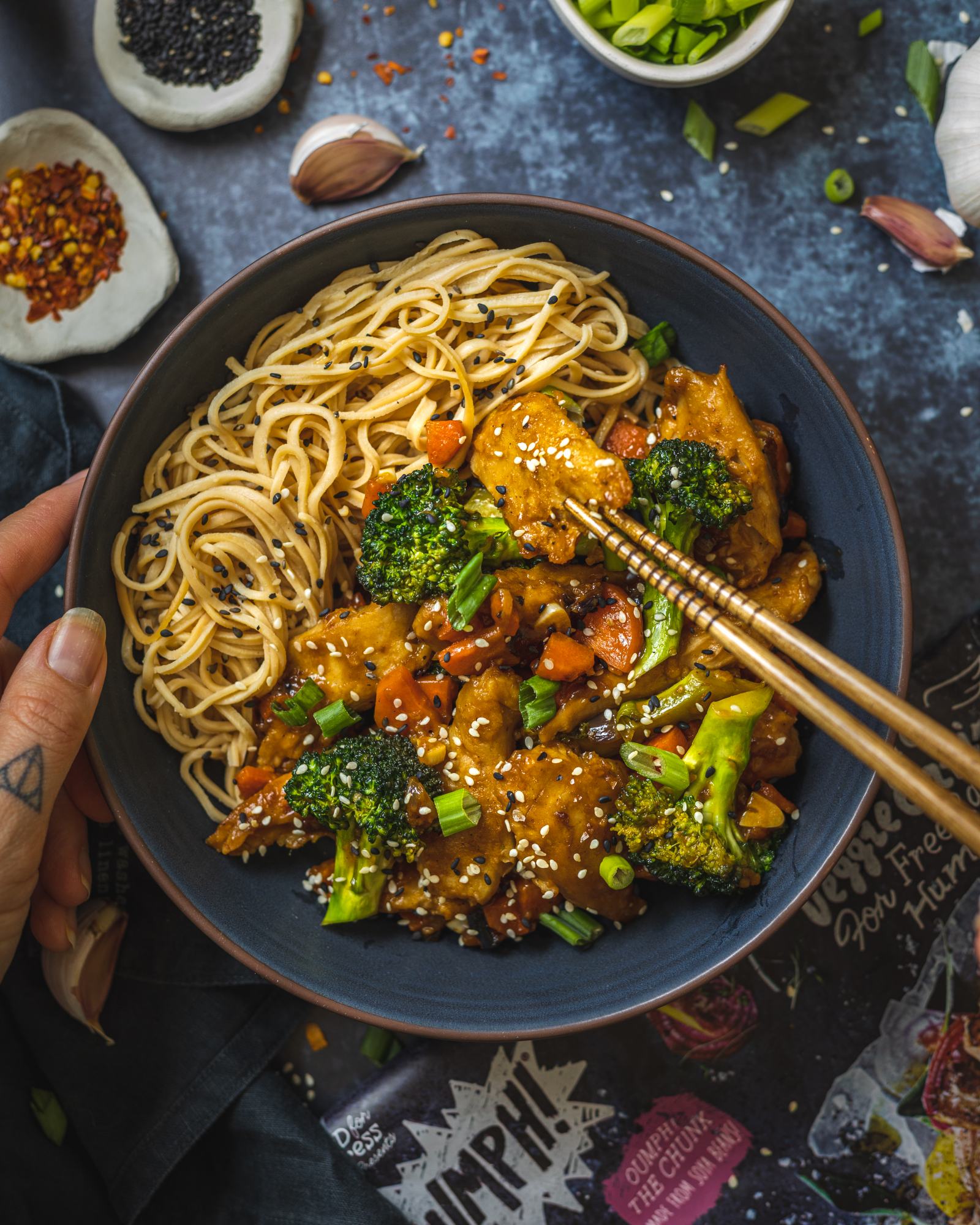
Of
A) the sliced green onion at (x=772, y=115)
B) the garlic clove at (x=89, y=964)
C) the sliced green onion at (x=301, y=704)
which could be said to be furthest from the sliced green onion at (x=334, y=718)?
the sliced green onion at (x=772, y=115)

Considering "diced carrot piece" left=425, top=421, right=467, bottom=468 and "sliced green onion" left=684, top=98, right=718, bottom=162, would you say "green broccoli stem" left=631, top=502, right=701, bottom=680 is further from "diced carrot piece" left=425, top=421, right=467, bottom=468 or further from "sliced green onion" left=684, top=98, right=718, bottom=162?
"sliced green onion" left=684, top=98, right=718, bottom=162

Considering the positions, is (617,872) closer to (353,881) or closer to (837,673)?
(353,881)

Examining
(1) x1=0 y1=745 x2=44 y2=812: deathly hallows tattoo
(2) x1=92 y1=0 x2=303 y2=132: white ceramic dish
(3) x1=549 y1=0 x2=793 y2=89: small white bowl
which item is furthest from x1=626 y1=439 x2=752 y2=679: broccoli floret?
(2) x1=92 y1=0 x2=303 y2=132: white ceramic dish

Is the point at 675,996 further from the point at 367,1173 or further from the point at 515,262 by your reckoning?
the point at 515,262

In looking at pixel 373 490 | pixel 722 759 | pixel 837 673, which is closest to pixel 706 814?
pixel 722 759

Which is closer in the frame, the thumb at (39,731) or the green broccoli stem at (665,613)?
the thumb at (39,731)

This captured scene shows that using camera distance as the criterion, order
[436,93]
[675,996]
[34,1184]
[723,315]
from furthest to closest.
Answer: [436,93], [34,1184], [723,315], [675,996]

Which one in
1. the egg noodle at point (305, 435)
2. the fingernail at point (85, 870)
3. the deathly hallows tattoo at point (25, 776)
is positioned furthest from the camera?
the fingernail at point (85, 870)

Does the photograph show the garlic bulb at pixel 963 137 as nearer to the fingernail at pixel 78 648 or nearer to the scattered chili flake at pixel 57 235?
the scattered chili flake at pixel 57 235

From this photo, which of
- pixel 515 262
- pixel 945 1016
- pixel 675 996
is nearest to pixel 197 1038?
pixel 675 996
